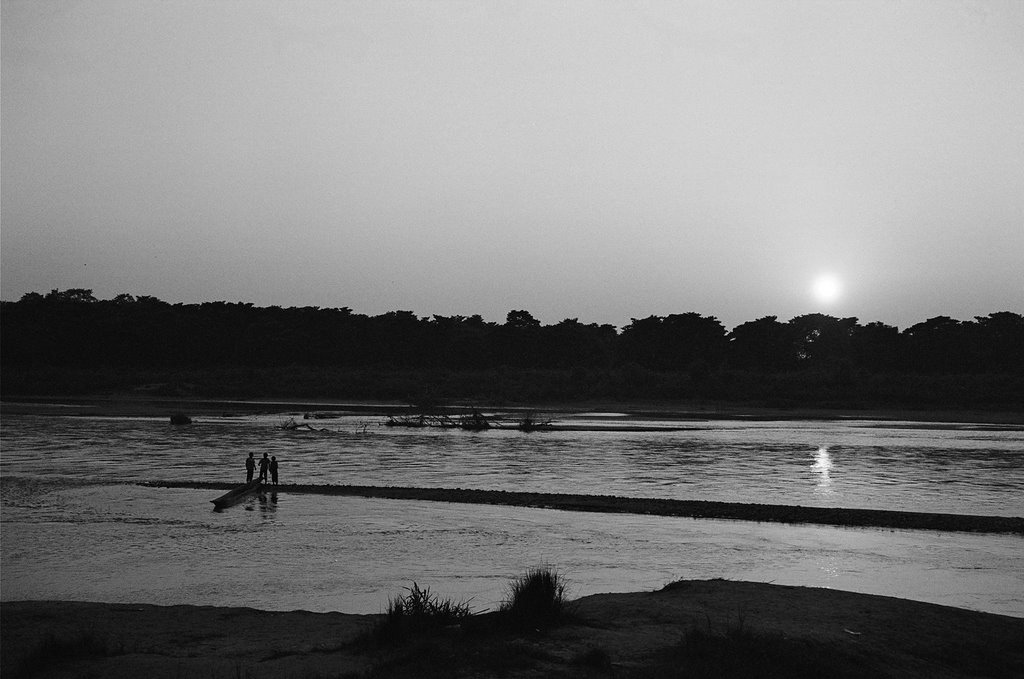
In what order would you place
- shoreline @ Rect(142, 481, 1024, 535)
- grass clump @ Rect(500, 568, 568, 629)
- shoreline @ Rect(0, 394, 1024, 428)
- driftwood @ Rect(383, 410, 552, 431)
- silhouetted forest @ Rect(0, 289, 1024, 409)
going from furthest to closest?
silhouetted forest @ Rect(0, 289, 1024, 409), shoreline @ Rect(0, 394, 1024, 428), driftwood @ Rect(383, 410, 552, 431), shoreline @ Rect(142, 481, 1024, 535), grass clump @ Rect(500, 568, 568, 629)

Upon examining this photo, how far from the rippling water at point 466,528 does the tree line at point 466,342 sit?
260ft

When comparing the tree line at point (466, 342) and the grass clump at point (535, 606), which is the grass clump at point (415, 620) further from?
the tree line at point (466, 342)

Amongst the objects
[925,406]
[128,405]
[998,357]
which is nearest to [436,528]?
[128,405]

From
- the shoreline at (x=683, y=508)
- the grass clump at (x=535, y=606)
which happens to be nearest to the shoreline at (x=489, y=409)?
the shoreline at (x=683, y=508)

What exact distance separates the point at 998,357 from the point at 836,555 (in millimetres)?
112751

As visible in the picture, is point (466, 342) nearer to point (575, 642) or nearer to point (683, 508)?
point (683, 508)

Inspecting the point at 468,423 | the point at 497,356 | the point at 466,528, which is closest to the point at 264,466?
the point at 466,528

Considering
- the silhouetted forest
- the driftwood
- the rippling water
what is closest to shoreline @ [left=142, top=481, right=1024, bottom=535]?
the rippling water

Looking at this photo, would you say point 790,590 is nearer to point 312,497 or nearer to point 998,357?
point 312,497

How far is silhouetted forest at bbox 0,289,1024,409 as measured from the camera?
110062 millimetres

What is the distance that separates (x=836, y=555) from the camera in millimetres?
23062

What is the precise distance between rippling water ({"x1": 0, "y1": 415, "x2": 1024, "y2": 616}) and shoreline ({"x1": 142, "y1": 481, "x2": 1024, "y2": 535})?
101 cm

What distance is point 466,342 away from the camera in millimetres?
144125

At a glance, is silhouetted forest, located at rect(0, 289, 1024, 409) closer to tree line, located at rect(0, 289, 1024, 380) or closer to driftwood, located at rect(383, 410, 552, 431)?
tree line, located at rect(0, 289, 1024, 380)
